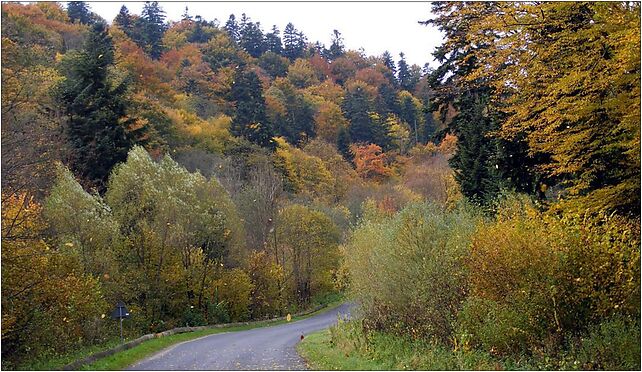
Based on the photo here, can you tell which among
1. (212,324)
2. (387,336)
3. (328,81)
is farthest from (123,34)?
(387,336)

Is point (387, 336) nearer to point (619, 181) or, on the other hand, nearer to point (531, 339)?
point (531, 339)

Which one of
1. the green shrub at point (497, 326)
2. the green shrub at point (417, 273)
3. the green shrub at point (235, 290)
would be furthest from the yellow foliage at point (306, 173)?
the green shrub at point (497, 326)

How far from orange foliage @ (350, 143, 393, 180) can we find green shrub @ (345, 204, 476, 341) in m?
49.6

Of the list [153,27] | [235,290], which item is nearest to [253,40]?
[153,27]

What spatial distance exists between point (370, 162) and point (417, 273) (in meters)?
54.1

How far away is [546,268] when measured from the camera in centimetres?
1336

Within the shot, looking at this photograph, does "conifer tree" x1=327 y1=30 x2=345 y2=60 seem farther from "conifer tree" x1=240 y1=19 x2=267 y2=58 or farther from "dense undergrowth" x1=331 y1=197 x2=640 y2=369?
"dense undergrowth" x1=331 y1=197 x2=640 y2=369

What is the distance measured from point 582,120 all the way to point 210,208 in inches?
971

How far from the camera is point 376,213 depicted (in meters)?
33.5

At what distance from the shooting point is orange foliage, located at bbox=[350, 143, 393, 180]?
232ft

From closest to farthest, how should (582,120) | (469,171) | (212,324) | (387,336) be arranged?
(582,120) → (387,336) → (469,171) → (212,324)

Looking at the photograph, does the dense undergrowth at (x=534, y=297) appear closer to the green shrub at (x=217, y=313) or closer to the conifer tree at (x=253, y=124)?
the green shrub at (x=217, y=313)

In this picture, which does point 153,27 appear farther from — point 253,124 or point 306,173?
point 306,173

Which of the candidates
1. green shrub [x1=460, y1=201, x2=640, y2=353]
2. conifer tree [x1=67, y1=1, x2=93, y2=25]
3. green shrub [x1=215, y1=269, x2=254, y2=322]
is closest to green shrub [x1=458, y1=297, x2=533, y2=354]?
green shrub [x1=460, y1=201, x2=640, y2=353]
